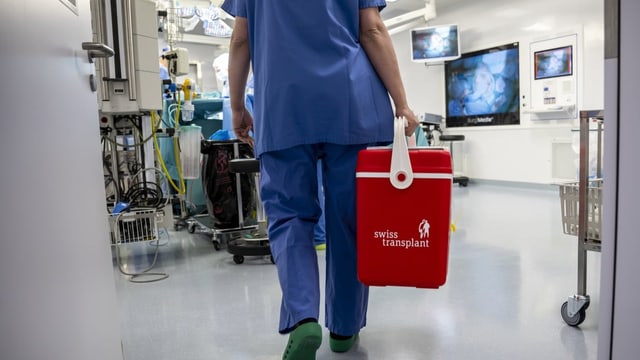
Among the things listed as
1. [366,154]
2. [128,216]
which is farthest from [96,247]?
[128,216]

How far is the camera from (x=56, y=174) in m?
0.87

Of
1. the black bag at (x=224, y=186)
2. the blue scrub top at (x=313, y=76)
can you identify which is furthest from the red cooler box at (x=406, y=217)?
the black bag at (x=224, y=186)

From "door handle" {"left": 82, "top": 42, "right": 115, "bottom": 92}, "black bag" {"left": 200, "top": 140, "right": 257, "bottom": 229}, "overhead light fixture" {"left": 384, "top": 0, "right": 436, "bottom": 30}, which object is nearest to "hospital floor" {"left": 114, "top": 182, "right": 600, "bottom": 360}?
"black bag" {"left": 200, "top": 140, "right": 257, "bottom": 229}

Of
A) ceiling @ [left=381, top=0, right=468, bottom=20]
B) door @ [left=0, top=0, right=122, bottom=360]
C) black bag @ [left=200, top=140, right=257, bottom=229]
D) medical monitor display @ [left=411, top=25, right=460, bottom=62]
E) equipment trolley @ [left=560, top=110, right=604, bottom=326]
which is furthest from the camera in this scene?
ceiling @ [left=381, top=0, right=468, bottom=20]

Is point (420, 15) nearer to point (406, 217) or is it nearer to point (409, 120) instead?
point (409, 120)

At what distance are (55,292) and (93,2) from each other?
2.23 meters

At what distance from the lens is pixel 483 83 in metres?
6.85

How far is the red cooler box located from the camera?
108 centimetres

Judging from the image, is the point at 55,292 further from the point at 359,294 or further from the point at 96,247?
the point at 359,294

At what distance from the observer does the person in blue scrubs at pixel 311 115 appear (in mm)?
1240

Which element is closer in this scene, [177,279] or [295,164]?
[295,164]

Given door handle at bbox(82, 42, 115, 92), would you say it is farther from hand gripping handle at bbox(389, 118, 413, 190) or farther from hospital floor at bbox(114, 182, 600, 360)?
hospital floor at bbox(114, 182, 600, 360)

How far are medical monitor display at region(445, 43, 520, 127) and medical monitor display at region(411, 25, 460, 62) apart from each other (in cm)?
30

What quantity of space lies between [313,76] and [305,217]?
0.39m
